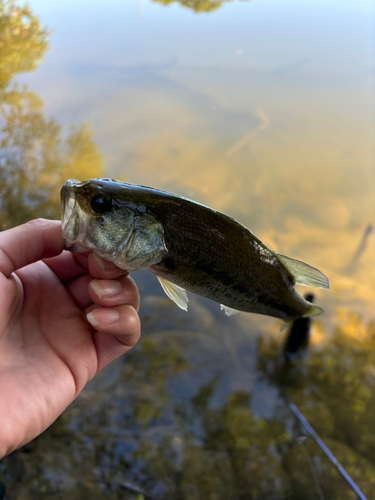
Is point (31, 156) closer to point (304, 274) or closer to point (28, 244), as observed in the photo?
point (28, 244)

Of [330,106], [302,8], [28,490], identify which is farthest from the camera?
[302,8]

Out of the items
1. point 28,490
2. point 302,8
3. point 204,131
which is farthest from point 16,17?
point 28,490

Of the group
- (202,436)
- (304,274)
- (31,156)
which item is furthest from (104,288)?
(31,156)

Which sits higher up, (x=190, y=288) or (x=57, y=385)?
(x=190, y=288)

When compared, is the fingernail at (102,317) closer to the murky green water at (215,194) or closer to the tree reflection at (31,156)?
the murky green water at (215,194)

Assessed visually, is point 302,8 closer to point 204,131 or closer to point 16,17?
point 204,131

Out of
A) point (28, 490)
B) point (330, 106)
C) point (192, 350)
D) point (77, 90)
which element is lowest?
point (28, 490)

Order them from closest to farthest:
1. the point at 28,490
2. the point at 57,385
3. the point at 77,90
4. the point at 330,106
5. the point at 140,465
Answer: the point at 57,385, the point at 28,490, the point at 140,465, the point at 330,106, the point at 77,90
